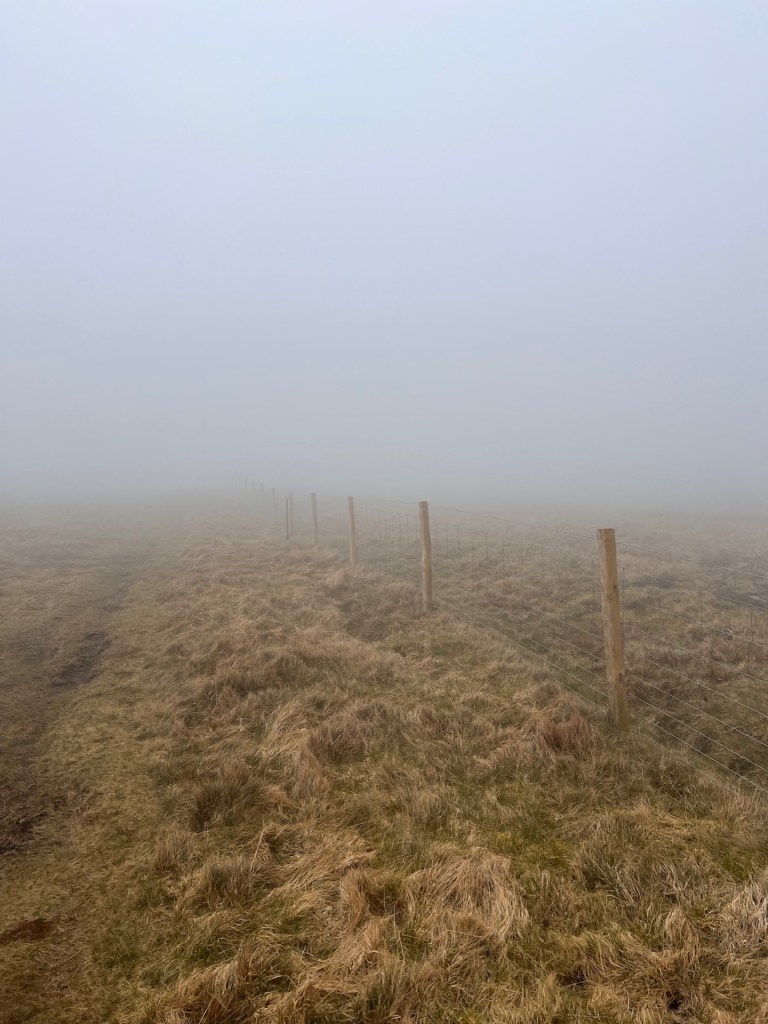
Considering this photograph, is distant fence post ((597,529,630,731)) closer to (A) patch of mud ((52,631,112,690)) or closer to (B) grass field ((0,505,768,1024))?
(B) grass field ((0,505,768,1024))

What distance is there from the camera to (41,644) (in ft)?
30.2

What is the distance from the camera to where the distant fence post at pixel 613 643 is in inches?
230

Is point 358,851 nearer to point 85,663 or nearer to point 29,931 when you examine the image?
point 29,931

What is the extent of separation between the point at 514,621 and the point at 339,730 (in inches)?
224

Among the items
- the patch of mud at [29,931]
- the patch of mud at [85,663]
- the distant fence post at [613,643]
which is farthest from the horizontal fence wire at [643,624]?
the patch of mud at [85,663]

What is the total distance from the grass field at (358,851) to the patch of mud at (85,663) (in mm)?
110

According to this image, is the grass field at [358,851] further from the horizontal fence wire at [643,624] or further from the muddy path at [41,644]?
the horizontal fence wire at [643,624]

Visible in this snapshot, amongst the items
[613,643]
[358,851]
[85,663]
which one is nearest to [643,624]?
[613,643]

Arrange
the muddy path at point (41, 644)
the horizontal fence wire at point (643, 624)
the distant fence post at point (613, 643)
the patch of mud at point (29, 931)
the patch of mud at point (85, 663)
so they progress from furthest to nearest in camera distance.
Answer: the patch of mud at point (85, 663), the horizontal fence wire at point (643, 624), the distant fence post at point (613, 643), the muddy path at point (41, 644), the patch of mud at point (29, 931)

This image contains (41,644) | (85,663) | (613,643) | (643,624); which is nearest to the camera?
(613,643)

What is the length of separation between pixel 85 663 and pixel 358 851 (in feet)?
21.7

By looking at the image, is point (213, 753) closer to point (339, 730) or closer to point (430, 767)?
point (339, 730)

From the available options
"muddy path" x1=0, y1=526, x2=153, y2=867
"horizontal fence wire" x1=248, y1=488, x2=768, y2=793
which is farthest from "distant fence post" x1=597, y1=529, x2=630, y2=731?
"muddy path" x1=0, y1=526, x2=153, y2=867

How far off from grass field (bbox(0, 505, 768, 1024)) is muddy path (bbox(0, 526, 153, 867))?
55 millimetres
